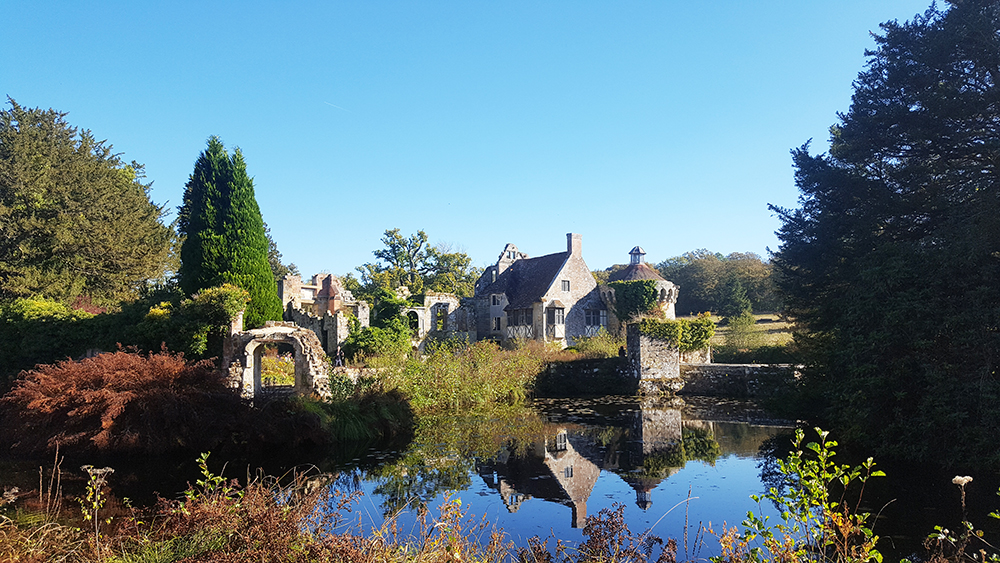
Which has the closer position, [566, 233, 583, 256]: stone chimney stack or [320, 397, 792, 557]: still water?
[320, 397, 792, 557]: still water

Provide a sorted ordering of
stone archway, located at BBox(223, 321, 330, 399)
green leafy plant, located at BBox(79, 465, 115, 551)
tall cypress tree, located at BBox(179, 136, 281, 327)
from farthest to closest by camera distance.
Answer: tall cypress tree, located at BBox(179, 136, 281, 327) → stone archway, located at BBox(223, 321, 330, 399) → green leafy plant, located at BBox(79, 465, 115, 551)

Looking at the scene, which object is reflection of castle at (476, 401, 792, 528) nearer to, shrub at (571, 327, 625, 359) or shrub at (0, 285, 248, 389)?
shrub at (571, 327, 625, 359)

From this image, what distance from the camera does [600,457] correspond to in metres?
12.0

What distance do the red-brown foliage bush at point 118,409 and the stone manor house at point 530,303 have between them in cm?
1968

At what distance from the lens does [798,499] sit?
414 cm

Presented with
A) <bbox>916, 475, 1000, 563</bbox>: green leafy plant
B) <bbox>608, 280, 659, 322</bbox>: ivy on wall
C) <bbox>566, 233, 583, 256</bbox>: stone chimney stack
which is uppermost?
<bbox>566, 233, 583, 256</bbox>: stone chimney stack

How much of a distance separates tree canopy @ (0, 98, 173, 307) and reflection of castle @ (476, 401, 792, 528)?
20.7 m

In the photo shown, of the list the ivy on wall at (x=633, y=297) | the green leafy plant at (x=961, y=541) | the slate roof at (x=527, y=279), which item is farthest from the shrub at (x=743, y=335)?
the green leafy plant at (x=961, y=541)

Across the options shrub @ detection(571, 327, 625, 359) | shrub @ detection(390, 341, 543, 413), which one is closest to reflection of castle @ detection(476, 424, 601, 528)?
shrub @ detection(390, 341, 543, 413)

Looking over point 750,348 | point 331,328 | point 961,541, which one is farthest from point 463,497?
point 750,348

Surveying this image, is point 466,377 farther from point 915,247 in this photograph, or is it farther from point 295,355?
point 915,247

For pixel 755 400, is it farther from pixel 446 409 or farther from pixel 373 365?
pixel 373 365

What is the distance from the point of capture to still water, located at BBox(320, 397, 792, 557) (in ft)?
26.6

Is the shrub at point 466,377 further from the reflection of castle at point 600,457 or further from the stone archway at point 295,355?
the reflection of castle at point 600,457
